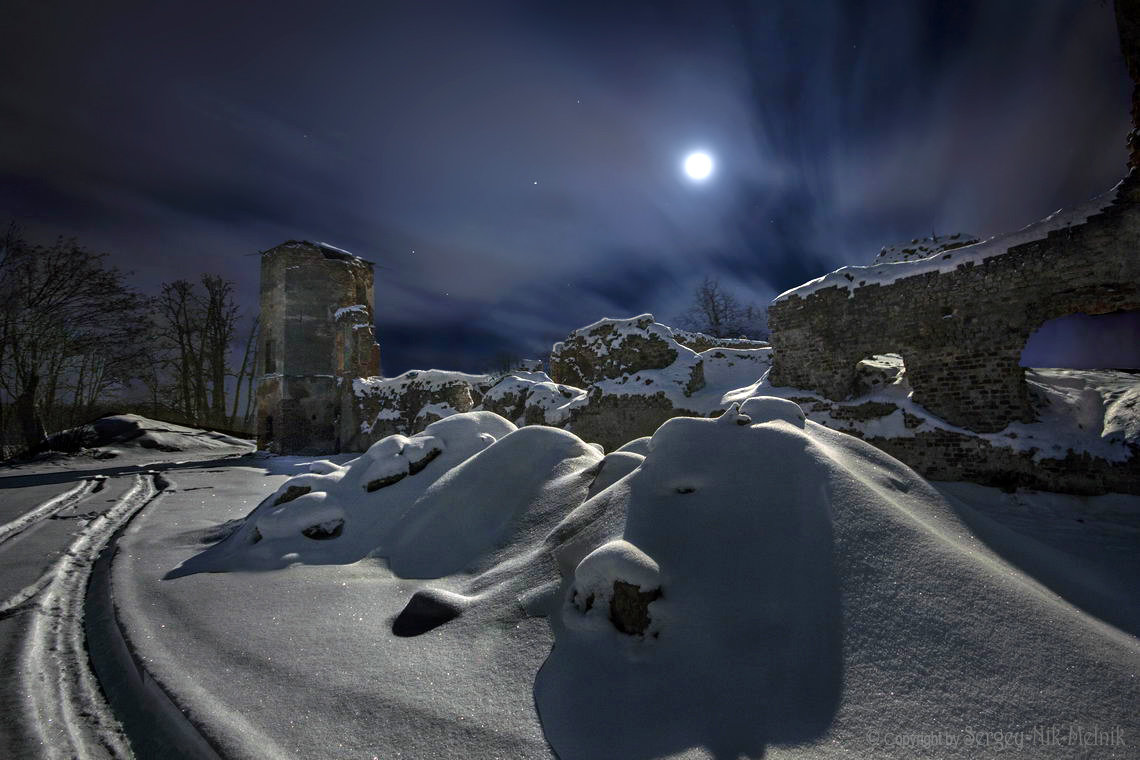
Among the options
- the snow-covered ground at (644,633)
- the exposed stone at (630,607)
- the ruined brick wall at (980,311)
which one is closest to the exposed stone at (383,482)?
the snow-covered ground at (644,633)

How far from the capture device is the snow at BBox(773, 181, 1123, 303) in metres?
6.50

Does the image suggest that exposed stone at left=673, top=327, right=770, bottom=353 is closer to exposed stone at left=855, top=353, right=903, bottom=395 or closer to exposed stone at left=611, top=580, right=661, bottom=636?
exposed stone at left=855, top=353, right=903, bottom=395

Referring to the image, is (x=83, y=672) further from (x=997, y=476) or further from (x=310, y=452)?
(x=310, y=452)

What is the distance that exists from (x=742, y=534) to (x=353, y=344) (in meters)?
21.1

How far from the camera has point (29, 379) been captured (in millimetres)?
16594

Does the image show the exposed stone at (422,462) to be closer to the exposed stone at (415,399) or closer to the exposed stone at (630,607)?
the exposed stone at (630,607)

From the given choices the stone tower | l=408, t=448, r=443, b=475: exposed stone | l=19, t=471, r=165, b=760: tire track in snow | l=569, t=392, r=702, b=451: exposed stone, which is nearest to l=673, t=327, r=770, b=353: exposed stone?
l=569, t=392, r=702, b=451: exposed stone

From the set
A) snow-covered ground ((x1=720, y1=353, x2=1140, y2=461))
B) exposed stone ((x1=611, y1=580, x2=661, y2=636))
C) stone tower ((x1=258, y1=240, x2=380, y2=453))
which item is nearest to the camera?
exposed stone ((x1=611, y1=580, x2=661, y2=636))

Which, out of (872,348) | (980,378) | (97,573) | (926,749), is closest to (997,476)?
(980,378)

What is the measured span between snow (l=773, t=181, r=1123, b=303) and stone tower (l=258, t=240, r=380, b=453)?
59.0ft

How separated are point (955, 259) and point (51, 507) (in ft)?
49.5

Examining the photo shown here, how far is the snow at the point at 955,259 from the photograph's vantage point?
256 inches

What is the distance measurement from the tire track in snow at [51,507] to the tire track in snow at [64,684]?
274cm

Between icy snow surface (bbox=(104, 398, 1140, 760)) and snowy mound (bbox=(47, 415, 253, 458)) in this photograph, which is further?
snowy mound (bbox=(47, 415, 253, 458))
